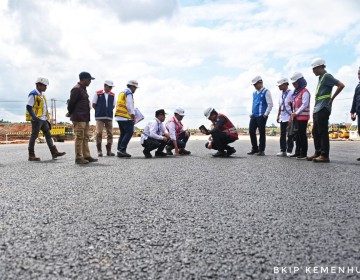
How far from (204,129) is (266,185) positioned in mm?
4137

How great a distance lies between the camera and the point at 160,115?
812 cm

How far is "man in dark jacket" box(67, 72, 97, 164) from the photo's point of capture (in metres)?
6.64

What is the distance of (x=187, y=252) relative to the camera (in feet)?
5.95

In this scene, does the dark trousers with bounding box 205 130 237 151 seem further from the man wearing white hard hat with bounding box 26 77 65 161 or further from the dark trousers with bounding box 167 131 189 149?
the man wearing white hard hat with bounding box 26 77 65 161

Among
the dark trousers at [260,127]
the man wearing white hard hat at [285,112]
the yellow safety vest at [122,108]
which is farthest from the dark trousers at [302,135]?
the yellow safety vest at [122,108]

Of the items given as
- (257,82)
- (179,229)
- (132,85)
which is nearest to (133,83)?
(132,85)

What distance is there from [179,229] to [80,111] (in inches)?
Result: 199

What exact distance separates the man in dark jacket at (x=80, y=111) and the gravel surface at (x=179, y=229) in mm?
2476

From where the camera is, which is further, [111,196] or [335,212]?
[111,196]

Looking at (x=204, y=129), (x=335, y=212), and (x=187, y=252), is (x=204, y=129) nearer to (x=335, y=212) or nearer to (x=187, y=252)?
(x=335, y=212)

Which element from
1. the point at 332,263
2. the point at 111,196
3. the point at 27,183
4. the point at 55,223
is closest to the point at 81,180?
the point at 27,183

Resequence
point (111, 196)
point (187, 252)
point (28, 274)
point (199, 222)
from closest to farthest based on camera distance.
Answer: point (28, 274), point (187, 252), point (199, 222), point (111, 196)

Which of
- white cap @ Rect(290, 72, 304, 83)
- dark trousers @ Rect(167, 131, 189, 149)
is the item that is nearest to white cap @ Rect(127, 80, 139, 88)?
dark trousers @ Rect(167, 131, 189, 149)

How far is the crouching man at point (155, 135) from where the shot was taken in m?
8.12
